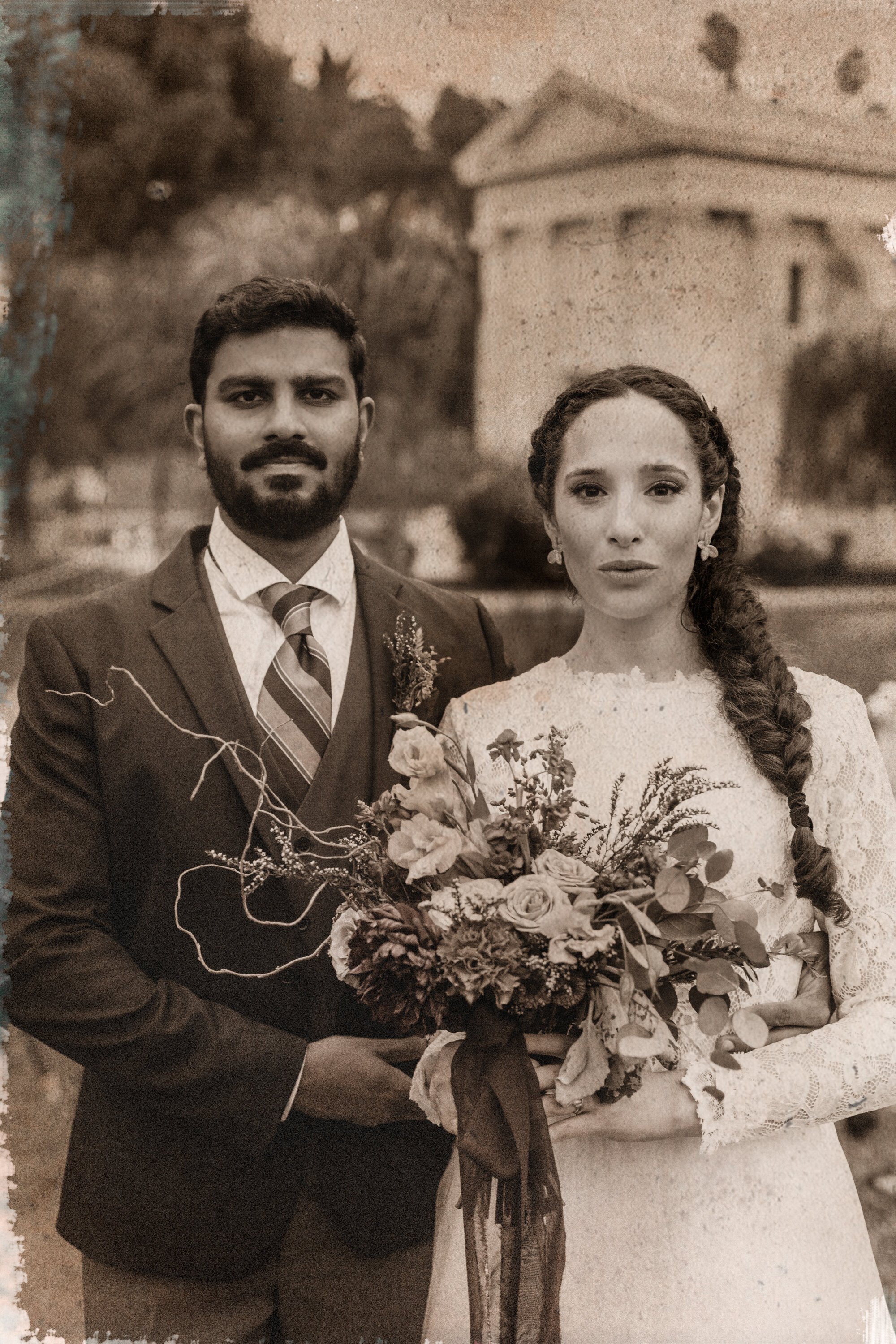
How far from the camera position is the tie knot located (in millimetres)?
2539

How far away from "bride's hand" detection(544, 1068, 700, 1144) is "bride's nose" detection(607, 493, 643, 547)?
113cm

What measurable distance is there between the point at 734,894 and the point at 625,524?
0.82 metres

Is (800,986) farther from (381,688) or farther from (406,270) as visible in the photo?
(406,270)

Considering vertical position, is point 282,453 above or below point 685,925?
above

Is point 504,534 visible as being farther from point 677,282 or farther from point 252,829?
point 252,829

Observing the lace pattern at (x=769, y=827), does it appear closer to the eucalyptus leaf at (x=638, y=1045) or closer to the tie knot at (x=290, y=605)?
the eucalyptus leaf at (x=638, y=1045)

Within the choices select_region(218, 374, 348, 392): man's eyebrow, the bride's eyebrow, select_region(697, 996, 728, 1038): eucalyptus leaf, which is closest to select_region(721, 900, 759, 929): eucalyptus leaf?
select_region(697, 996, 728, 1038): eucalyptus leaf

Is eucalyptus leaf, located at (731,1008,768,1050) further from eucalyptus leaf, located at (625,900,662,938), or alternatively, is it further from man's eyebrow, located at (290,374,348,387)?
man's eyebrow, located at (290,374,348,387)

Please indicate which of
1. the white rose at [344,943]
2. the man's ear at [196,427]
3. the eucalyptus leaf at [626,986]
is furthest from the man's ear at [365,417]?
the eucalyptus leaf at [626,986]

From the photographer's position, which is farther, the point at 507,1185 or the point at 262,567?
the point at 262,567

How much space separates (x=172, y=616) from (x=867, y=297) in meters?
1.83

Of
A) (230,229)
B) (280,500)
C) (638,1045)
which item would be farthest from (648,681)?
(230,229)

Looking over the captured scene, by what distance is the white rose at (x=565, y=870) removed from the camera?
197 cm

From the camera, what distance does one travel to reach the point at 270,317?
2533 millimetres
